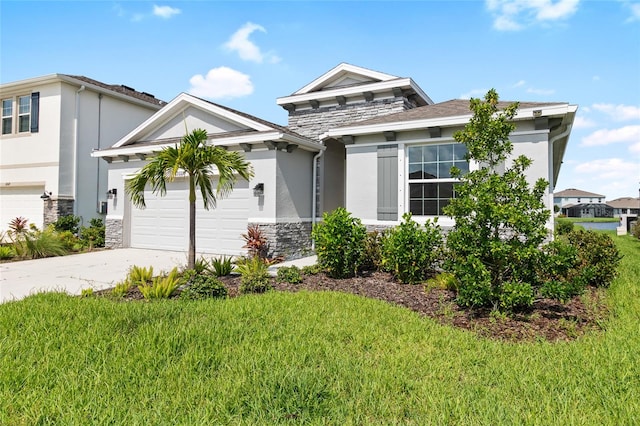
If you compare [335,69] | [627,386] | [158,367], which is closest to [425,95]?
[335,69]

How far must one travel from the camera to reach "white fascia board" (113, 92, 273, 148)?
10641mm

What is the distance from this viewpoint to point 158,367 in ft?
11.0

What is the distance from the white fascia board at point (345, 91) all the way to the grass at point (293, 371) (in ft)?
30.2

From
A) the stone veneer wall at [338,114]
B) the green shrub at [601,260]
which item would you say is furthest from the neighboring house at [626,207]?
the green shrub at [601,260]

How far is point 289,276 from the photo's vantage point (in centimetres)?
743

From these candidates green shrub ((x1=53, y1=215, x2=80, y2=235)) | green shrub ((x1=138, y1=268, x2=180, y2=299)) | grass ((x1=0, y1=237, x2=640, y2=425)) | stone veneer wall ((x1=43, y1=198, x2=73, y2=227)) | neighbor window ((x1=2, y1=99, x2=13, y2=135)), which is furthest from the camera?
neighbor window ((x1=2, y1=99, x2=13, y2=135))

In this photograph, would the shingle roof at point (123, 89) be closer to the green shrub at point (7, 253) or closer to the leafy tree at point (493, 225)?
the green shrub at point (7, 253)

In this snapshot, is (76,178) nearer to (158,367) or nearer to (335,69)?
(335,69)

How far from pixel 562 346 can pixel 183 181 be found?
11162mm

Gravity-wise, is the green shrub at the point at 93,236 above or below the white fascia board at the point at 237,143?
below

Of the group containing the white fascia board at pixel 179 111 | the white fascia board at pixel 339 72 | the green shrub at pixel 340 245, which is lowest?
the green shrub at pixel 340 245

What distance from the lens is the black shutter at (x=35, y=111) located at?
14.8 meters

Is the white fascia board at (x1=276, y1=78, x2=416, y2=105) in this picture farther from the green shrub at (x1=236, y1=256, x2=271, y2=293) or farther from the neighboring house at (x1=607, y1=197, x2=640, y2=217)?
the neighboring house at (x1=607, y1=197, x2=640, y2=217)

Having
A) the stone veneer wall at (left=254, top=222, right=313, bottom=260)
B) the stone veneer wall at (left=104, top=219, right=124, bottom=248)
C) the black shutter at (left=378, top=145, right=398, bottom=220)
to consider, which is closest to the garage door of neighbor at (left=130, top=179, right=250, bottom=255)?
the stone veneer wall at (left=104, top=219, right=124, bottom=248)
